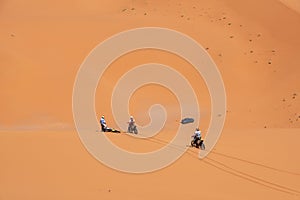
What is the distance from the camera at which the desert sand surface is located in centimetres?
1338

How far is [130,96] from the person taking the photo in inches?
1065

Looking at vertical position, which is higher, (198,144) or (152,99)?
(152,99)

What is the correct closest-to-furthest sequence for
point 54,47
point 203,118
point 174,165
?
1. point 174,165
2. point 203,118
3. point 54,47

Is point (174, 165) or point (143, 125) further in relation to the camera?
point (143, 125)

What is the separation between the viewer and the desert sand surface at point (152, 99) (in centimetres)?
1338

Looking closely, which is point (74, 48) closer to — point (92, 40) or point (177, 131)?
point (92, 40)

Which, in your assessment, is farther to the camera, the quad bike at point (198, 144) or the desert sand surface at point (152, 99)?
the quad bike at point (198, 144)

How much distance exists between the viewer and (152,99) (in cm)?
2734

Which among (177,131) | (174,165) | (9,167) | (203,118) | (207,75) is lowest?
(9,167)

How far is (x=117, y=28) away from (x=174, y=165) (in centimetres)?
1765

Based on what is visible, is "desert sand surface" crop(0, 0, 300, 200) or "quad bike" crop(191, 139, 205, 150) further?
"quad bike" crop(191, 139, 205, 150)

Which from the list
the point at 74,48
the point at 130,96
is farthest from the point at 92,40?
the point at 130,96

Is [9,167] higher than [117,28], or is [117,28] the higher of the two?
[117,28]

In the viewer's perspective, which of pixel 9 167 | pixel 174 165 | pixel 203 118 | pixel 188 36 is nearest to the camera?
pixel 9 167
